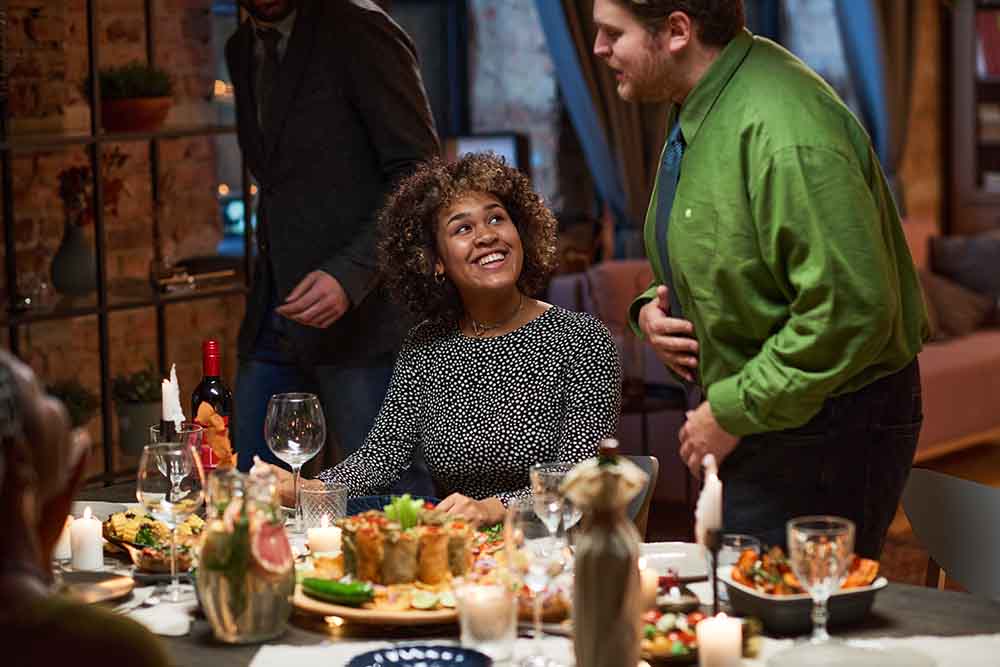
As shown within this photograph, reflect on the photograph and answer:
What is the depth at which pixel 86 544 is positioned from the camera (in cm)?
255

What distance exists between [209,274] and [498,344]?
2261 millimetres

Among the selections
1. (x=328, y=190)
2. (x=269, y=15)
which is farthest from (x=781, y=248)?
(x=269, y=15)

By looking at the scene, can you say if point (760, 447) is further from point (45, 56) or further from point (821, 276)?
point (45, 56)

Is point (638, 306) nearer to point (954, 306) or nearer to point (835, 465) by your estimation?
point (835, 465)

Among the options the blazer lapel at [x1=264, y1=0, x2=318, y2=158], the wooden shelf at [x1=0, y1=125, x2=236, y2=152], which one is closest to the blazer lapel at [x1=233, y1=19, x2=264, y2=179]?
the blazer lapel at [x1=264, y1=0, x2=318, y2=158]

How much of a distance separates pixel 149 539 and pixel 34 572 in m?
1.09

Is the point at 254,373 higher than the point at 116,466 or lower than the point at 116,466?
higher

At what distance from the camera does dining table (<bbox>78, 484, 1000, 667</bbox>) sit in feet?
6.98

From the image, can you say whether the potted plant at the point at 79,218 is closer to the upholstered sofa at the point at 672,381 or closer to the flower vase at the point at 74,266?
the flower vase at the point at 74,266

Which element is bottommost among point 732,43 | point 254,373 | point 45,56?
point 254,373

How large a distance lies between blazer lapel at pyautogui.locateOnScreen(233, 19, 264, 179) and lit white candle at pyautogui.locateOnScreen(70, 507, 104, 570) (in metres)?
1.62

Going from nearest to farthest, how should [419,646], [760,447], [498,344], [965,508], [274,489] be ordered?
[419,646], [274,489], [760,447], [965,508], [498,344]

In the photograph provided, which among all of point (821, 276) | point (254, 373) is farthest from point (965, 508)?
point (254, 373)

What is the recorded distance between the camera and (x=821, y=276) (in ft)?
7.97
